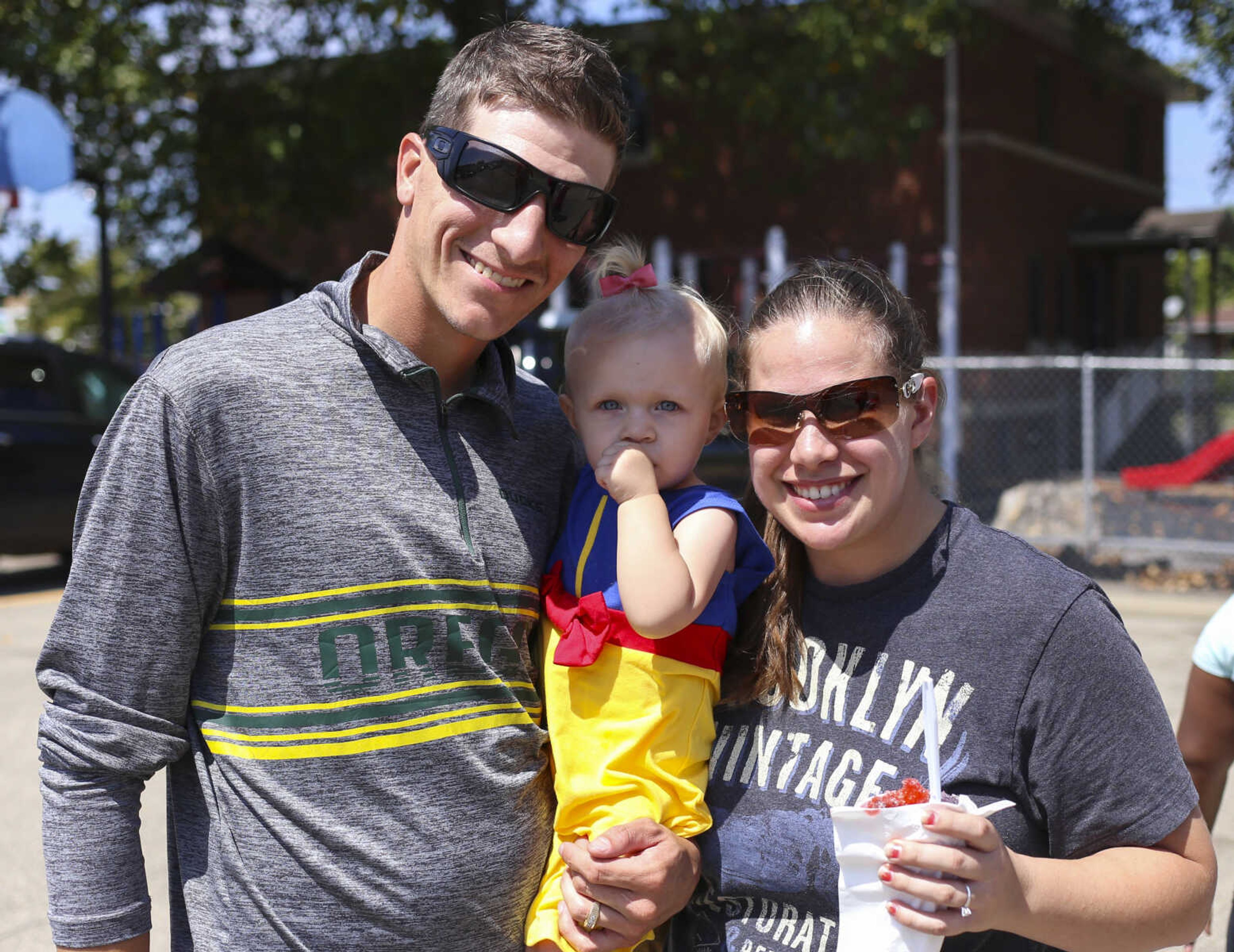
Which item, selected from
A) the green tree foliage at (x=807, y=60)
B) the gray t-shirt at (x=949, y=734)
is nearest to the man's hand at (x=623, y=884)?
the gray t-shirt at (x=949, y=734)

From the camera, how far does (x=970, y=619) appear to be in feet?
6.49

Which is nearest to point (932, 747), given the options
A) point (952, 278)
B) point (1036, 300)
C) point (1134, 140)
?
point (952, 278)

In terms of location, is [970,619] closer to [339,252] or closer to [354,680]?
[354,680]

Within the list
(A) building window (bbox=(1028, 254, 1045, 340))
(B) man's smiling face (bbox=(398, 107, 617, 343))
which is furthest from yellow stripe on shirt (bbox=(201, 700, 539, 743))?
(A) building window (bbox=(1028, 254, 1045, 340))

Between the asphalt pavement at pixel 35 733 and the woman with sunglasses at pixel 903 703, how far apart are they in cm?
291

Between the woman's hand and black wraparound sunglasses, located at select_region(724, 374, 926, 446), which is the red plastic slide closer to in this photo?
black wraparound sunglasses, located at select_region(724, 374, 926, 446)

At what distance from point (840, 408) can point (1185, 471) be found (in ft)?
42.7

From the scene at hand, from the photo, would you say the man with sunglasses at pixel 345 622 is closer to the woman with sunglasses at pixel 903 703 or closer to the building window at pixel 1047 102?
the woman with sunglasses at pixel 903 703

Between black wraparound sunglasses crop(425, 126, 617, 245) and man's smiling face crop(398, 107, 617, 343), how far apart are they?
0.01 meters

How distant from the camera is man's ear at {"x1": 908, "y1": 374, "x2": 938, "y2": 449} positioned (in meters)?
2.17

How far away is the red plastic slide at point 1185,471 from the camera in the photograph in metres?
13.4

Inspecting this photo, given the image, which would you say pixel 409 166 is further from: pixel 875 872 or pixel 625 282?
pixel 875 872

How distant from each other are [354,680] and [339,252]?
23.1 metres

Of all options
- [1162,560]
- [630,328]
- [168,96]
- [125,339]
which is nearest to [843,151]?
[1162,560]
